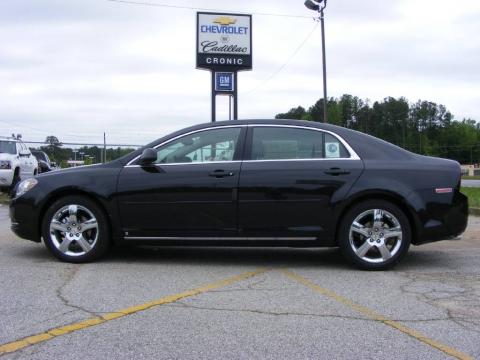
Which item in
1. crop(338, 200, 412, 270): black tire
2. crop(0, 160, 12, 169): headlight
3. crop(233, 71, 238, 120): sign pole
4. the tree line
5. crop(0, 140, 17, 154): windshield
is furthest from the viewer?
the tree line

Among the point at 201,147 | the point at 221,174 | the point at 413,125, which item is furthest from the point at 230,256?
the point at 413,125

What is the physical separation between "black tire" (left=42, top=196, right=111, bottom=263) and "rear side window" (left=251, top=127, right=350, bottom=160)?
1.86m

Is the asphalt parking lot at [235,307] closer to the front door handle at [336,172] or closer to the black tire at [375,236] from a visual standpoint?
the black tire at [375,236]

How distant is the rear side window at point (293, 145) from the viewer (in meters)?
6.21

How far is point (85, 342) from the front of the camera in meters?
3.83

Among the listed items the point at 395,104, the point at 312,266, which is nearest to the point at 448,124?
the point at 395,104

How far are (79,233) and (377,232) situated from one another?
10.8 feet

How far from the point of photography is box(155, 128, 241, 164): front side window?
20.6 feet

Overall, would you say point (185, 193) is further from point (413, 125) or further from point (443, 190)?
point (413, 125)

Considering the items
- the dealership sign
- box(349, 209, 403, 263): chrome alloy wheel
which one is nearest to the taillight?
box(349, 209, 403, 263): chrome alloy wheel

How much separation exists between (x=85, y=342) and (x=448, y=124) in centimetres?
13619

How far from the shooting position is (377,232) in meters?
6.07

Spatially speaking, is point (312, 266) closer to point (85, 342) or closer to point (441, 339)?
point (441, 339)

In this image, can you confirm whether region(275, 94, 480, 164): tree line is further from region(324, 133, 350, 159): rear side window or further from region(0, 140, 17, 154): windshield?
region(324, 133, 350, 159): rear side window
